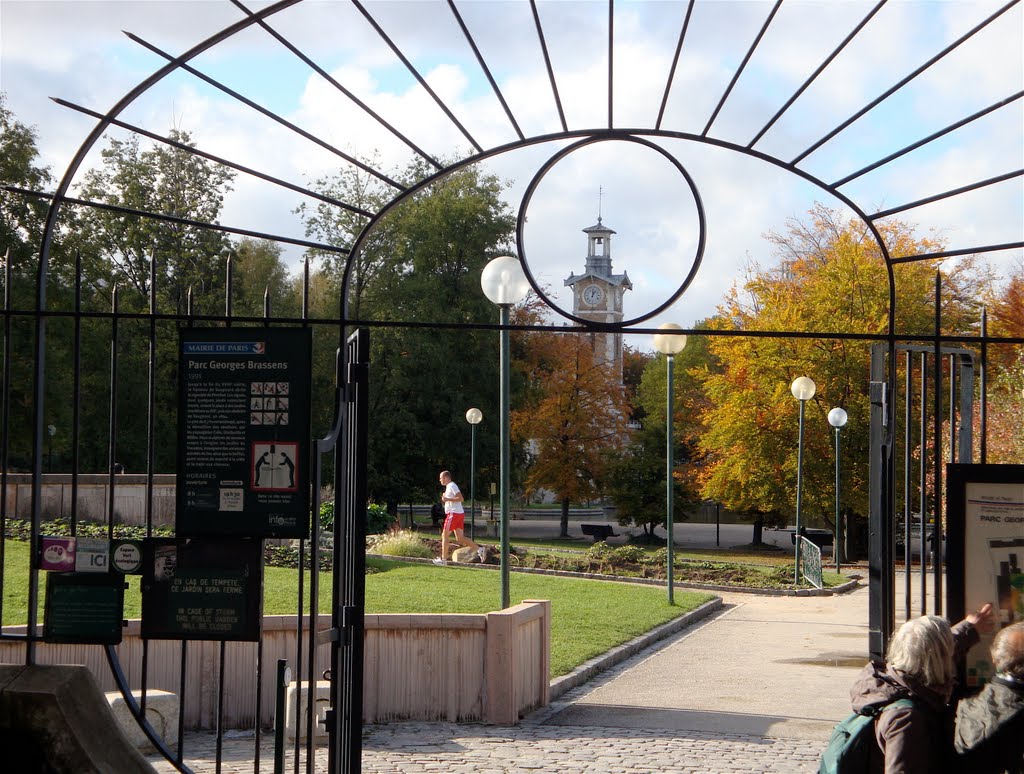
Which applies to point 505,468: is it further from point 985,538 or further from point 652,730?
point 985,538

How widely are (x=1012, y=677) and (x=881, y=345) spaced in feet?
6.34

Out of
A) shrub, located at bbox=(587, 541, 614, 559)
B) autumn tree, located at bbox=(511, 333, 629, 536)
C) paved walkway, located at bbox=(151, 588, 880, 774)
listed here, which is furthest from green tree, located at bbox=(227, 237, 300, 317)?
paved walkway, located at bbox=(151, 588, 880, 774)

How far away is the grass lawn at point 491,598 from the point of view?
42.9ft

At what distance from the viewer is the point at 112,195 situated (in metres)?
39.2

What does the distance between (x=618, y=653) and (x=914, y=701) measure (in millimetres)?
9307

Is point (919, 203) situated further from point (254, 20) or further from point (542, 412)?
point (542, 412)

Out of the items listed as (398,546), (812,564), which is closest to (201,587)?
(398,546)

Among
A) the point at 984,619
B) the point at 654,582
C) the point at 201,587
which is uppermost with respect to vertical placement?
the point at 201,587

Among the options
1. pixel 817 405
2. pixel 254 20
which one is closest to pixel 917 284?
pixel 817 405

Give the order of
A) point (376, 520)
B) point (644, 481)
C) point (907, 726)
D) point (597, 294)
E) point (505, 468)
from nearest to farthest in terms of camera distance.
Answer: point (907, 726)
point (505, 468)
point (376, 520)
point (644, 481)
point (597, 294)

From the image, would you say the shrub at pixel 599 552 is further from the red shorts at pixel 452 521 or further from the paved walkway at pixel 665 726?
the paved walkway at pixel 665 726

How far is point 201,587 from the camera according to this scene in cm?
539

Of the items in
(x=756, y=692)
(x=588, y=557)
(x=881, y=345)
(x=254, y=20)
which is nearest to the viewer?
(x=254, y=20)

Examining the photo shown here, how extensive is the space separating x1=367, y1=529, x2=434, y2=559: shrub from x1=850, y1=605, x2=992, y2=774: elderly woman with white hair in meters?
18.7
